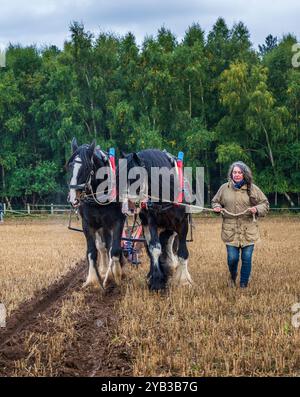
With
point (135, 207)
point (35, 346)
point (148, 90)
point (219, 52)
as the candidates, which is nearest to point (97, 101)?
point (148, 90)

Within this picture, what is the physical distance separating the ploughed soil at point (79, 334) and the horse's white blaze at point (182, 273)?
923 mm

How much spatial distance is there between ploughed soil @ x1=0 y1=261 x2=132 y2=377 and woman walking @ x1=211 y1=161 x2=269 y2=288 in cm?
184

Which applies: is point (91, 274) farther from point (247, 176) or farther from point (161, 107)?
point (161, 107)

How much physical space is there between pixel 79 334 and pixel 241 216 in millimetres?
3187

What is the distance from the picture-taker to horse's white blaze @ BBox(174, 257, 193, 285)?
7.95m

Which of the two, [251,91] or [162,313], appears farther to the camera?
[251,91]

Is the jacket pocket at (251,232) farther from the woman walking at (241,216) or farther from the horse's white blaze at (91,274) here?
the horse's white blaze at (91,274)

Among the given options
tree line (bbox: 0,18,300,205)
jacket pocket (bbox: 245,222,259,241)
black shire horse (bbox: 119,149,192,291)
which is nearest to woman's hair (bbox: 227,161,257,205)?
jacket pocket (bbox: 245,222,259,241)

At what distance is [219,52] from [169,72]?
4.45 meters

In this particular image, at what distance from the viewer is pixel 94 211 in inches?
312

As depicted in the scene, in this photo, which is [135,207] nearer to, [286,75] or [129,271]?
[129,271]

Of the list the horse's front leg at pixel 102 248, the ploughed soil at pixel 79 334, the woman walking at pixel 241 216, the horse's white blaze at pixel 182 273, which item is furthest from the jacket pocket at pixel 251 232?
the horse's front leg at pixel 102 248

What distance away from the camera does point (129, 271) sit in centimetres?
986

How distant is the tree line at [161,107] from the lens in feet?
108
